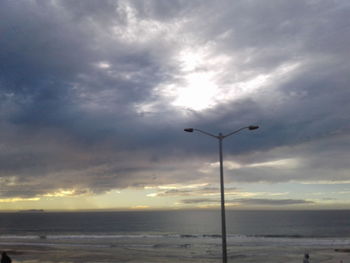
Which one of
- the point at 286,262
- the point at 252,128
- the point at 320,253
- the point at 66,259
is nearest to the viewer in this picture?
the point at 252,128

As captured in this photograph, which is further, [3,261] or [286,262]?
[286,262]

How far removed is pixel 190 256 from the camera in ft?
172

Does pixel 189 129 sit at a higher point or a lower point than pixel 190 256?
higher

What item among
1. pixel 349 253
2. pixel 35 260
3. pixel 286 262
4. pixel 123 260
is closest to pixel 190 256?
pixel 123 260

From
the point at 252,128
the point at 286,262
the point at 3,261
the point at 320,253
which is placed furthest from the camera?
the point at 320,253

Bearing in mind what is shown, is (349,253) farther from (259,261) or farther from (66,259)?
(66,259)

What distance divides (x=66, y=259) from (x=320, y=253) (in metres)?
37.6

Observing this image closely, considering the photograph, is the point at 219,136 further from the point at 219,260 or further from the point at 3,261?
the point at 219,260

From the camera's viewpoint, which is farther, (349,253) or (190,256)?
(349,253)

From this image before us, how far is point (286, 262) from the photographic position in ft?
153

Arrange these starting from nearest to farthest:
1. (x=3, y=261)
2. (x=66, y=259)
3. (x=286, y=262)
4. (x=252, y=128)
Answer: (x=252, y=128) < (x=3, y=261) < (x=286, y=262) < (x=66, y=259)

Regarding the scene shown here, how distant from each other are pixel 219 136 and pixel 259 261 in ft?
99.7

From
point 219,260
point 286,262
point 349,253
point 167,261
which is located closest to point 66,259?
point 167,261

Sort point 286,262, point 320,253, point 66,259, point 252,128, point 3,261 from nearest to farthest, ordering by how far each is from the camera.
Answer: point 252,128
point 3,261
point 286,262
point 66,259
point 320,253
